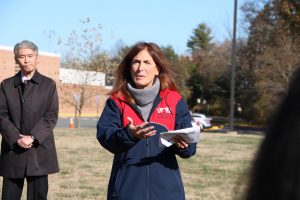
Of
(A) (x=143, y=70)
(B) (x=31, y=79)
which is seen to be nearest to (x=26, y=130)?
(B) (x=31, y=79)

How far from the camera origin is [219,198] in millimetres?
7352

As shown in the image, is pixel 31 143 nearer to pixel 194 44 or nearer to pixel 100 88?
pixel 100 88

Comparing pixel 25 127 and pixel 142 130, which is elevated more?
pixel 142 130

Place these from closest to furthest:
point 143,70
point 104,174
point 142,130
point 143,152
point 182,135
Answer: point 142,130 → point 182,135 → point 143,152 → point 143,70 → point 104,174

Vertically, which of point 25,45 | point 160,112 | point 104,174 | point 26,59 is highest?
point 25,45

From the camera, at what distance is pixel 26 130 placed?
4887 mm

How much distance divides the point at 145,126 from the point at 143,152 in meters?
0.31

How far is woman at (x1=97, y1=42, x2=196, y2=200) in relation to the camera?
3.29m

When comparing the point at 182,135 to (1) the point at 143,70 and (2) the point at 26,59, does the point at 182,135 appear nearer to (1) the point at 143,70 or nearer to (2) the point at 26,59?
(1) the point at 143,70

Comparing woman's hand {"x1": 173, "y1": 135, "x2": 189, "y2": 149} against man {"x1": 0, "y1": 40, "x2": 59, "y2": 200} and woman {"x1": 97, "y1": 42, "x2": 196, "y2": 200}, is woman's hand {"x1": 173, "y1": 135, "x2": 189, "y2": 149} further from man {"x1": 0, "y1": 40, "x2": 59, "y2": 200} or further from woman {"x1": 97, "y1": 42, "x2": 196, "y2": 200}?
man {"x1": 0, "y1": 40, "x2": 59, "y2": 200}

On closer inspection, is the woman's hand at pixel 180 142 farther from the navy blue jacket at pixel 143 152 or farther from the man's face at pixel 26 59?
the man's face at pixel 26 59

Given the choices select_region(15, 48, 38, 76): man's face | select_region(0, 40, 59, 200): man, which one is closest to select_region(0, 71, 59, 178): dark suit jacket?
select_region(0, 40, 59, 200): man

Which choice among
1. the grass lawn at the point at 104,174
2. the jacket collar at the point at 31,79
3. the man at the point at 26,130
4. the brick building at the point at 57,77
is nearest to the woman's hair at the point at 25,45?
the man at the point at 26,130

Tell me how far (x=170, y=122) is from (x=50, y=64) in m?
43.9
